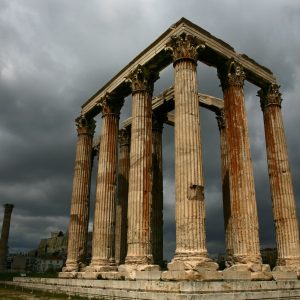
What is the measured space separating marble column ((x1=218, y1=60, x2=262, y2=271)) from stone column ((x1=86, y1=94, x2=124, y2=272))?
869 cm

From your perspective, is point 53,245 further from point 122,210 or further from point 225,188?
point 225,188

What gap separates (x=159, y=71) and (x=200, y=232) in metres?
12.4

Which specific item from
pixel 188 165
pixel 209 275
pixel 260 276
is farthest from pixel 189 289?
pixel 188 165

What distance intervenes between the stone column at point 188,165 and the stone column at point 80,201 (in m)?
12.9

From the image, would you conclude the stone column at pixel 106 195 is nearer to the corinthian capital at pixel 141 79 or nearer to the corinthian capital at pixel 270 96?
the corinthian capital at pixel 141 79

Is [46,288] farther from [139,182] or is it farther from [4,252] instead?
[4,252]

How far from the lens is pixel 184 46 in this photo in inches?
877

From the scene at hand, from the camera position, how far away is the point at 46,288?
2584cm

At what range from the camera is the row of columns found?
19.6 metres

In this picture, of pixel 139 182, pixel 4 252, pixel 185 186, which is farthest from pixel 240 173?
pixel 4 252

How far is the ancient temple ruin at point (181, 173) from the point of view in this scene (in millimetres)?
19516

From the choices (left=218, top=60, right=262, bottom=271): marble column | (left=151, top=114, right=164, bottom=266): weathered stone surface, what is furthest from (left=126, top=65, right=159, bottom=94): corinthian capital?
(left=151, top=114, right=164, bottom=266): weathered stone surface

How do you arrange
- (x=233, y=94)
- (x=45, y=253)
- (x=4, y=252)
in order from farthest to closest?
(x=45, y=253), (x=4, y=252), (x=233, y=94)

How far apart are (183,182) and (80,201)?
1374 cm
